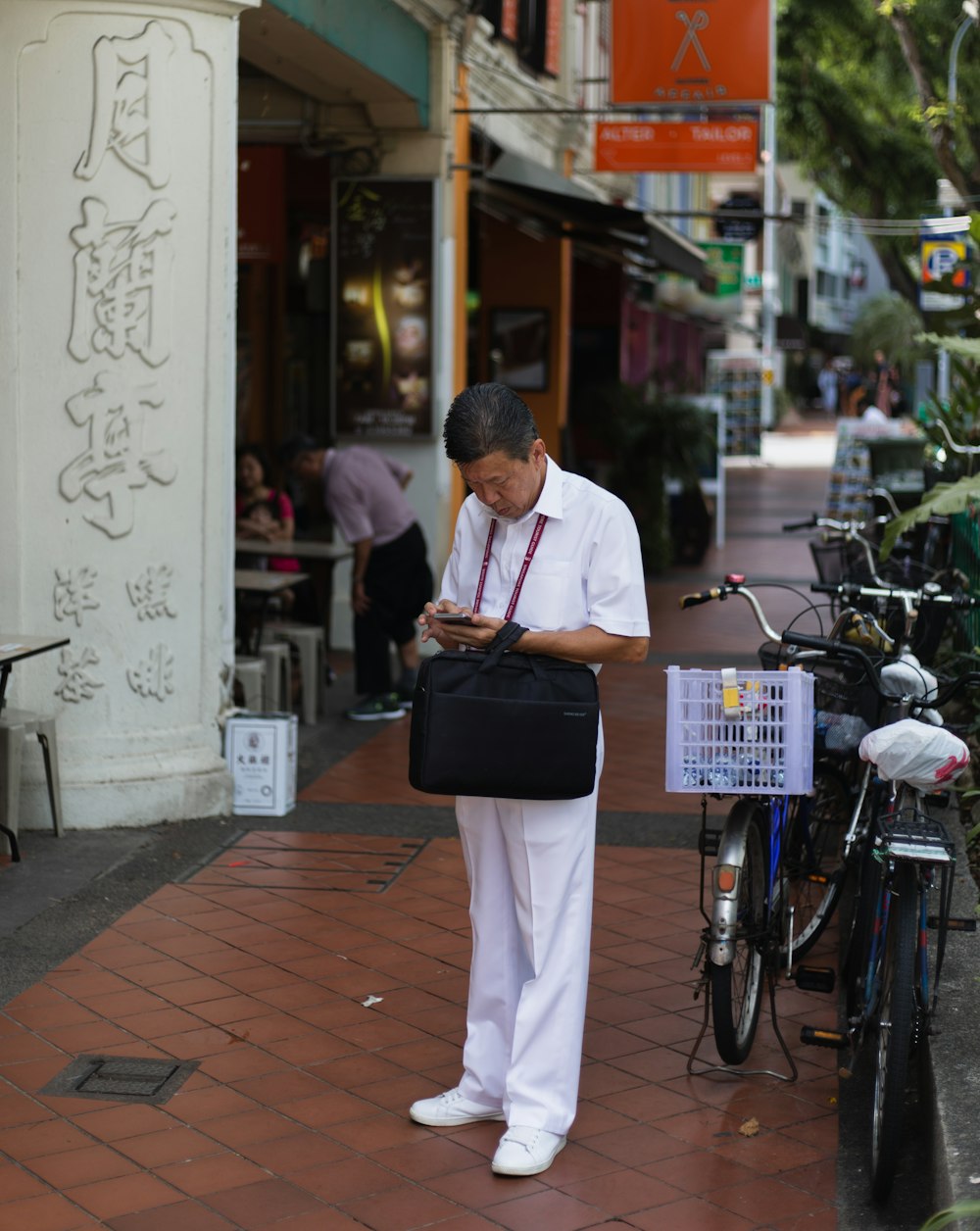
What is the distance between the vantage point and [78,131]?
693 cm

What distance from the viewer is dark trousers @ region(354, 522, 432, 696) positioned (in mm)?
9617

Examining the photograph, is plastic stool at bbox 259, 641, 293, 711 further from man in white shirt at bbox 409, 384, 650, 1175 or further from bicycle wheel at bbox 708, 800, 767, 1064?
man in white shirt at bbox 409, 384, 650, 1175

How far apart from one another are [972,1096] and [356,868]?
319 cm

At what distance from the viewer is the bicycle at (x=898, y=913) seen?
4.00 m

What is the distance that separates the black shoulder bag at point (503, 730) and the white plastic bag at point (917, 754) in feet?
2.50

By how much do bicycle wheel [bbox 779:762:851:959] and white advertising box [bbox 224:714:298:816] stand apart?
→ 2.59 metres

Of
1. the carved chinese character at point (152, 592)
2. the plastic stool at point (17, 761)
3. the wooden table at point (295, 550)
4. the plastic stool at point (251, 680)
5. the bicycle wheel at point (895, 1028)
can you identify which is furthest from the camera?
the wooden table at point (295, 550)

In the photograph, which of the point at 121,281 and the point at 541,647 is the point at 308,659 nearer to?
the point at 121,281

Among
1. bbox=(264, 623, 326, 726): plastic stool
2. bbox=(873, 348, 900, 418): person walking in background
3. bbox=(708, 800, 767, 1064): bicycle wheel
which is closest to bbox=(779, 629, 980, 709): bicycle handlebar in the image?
bbox=(708, 800, 767, 1064): bicycle wheel

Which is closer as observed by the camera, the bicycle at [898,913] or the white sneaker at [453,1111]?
the bicycle at [898,913]

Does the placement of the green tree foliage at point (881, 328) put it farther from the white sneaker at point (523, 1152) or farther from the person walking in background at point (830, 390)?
the white sneaker at point (523, 1152)

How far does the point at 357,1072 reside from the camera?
188 inches

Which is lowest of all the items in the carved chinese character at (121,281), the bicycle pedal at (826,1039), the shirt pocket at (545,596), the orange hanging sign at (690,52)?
the bicycle pedal at (826,1039)

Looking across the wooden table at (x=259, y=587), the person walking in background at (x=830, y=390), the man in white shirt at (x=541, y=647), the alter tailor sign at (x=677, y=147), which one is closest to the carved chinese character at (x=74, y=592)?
the wooden table at (x=259, y=587)
